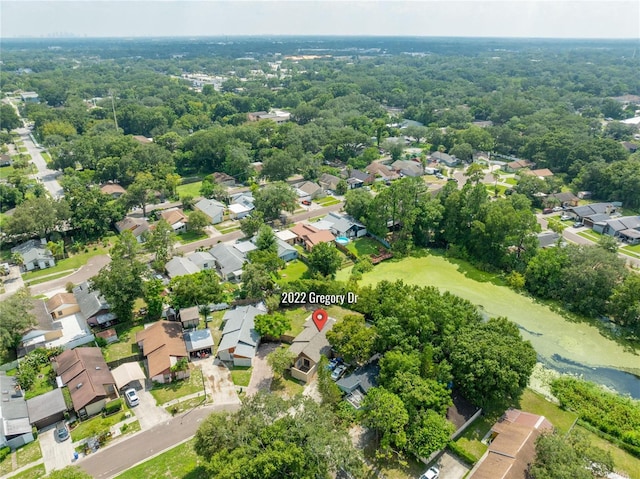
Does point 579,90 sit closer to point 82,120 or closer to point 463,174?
point 463,174

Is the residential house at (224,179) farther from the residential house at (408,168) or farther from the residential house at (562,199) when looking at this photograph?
the residential house at (562,199)

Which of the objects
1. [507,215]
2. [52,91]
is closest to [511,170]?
[507,215]

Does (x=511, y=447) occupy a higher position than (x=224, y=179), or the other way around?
(x=224, y=179)

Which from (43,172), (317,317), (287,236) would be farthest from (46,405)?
(43,172)

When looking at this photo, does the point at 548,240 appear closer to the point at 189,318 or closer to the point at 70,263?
the point at 189,318

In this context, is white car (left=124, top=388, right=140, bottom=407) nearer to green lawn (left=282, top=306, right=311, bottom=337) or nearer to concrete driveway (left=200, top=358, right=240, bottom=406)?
concrete driveway (left=200, top=358, right=240, bottom=406)

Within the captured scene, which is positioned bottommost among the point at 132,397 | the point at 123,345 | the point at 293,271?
the point at 293,271

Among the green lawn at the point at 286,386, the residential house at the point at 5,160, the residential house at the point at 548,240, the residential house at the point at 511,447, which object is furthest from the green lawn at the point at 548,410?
the residential house at the point at 5,160
